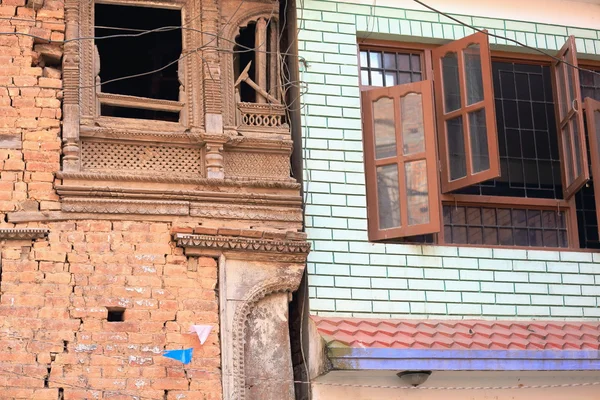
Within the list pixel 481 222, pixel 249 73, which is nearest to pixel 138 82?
pixel 249 73

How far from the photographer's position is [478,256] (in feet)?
39.0

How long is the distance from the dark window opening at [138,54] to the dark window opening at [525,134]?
138 inches

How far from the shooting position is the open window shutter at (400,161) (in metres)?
11.6

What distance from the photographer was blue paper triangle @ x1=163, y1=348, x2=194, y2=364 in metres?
10.4

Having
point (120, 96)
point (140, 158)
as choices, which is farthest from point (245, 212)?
point (120, 96)

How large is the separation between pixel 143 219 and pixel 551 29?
16.3 ft

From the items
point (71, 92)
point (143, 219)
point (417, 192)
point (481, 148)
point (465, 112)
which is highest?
point (71, 92)

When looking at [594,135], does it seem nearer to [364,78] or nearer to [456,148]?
[456,148]

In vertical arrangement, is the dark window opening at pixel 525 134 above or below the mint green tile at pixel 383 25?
below

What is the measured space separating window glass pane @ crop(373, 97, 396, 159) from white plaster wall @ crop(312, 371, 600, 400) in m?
2.21

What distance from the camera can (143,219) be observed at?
35.8ft

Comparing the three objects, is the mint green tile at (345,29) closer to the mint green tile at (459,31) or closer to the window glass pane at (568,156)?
the mint green tile at (459,31)

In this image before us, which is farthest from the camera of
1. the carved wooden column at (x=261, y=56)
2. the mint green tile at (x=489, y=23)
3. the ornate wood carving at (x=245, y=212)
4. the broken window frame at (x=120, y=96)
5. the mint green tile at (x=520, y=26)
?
the mint green tile at (x=520, y=26)

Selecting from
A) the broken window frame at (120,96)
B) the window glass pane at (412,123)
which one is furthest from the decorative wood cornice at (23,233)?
the window glass pane at (412,123)
